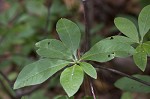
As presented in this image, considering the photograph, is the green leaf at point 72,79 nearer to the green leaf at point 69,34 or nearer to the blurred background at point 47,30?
the green leaf at point 69,34

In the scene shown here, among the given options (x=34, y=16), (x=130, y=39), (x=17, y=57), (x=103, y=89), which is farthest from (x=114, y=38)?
(x=34, y=16)

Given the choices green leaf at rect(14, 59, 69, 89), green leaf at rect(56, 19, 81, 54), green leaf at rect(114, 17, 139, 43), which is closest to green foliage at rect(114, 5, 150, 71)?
green leaf at rect(114, 17, 139, 43)

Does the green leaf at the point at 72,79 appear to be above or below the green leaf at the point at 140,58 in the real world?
above

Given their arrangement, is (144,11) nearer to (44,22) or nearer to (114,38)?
(114,38)

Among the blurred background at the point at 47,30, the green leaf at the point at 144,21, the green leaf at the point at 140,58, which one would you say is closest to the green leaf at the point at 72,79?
the green leaf at the point at 140,58

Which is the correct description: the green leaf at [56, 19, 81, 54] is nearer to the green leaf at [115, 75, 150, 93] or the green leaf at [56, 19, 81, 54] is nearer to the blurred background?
the green leaf at [115, 75, 150, 93]

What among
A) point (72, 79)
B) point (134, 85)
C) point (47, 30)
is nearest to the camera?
point (72, 79)

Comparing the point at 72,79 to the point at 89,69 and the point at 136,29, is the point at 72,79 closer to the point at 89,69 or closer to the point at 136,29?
the point at 89,69

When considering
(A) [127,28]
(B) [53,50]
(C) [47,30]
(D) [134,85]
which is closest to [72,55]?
(B) [53,50]
